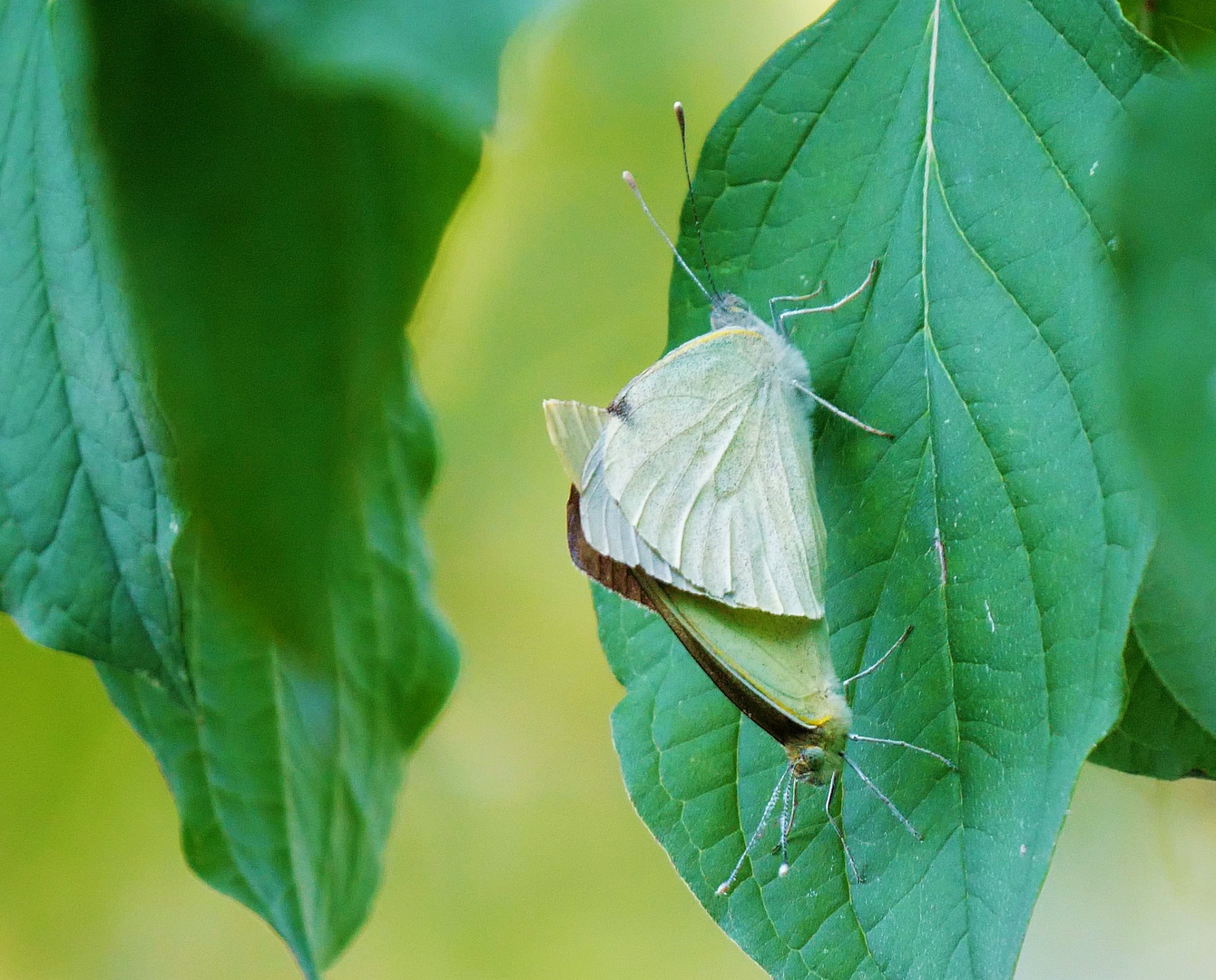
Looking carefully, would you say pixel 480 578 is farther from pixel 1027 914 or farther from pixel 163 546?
pixel 1027 914

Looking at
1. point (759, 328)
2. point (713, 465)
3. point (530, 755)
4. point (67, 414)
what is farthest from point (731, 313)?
point (530, 755)

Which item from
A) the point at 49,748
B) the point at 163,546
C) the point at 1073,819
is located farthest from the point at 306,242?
the point at 1073,819

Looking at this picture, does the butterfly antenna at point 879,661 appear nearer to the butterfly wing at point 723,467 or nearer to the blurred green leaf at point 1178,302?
the butterfly wing at point 723,467

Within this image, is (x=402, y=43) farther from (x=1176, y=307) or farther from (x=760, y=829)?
(x=760, y=829)

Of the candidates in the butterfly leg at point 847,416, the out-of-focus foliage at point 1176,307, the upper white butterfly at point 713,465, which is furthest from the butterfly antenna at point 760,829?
the out-of-focus foliage at point 1176,307

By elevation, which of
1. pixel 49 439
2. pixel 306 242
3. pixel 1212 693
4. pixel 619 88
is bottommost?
pixel 1212 693
